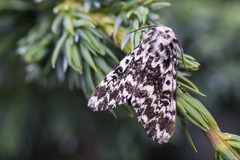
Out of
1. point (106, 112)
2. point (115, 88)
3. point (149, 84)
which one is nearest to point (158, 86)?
point (149, 84)

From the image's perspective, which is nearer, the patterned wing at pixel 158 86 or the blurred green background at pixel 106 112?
the patterned wing at pixel 158 86

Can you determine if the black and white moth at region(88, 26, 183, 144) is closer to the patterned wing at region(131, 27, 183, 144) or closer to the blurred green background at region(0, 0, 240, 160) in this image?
the patterned wing at region(131, 27, 183, 144)

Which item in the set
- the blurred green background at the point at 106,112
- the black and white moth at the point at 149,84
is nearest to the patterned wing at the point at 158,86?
the black and white moth at the point at 149,84

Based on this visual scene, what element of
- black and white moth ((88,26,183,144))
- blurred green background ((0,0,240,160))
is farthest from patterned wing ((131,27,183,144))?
blurred green background ((0,0,240,160))

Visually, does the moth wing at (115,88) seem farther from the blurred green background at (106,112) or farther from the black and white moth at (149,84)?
the blurred green background at (106,112)

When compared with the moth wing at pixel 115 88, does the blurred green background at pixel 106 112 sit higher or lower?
lower

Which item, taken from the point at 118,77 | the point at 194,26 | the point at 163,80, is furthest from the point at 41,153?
the point at 194,26

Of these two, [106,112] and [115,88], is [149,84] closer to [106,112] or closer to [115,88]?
[115,88]

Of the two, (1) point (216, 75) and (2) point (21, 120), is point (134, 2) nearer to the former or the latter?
(1) point (216, 75)
